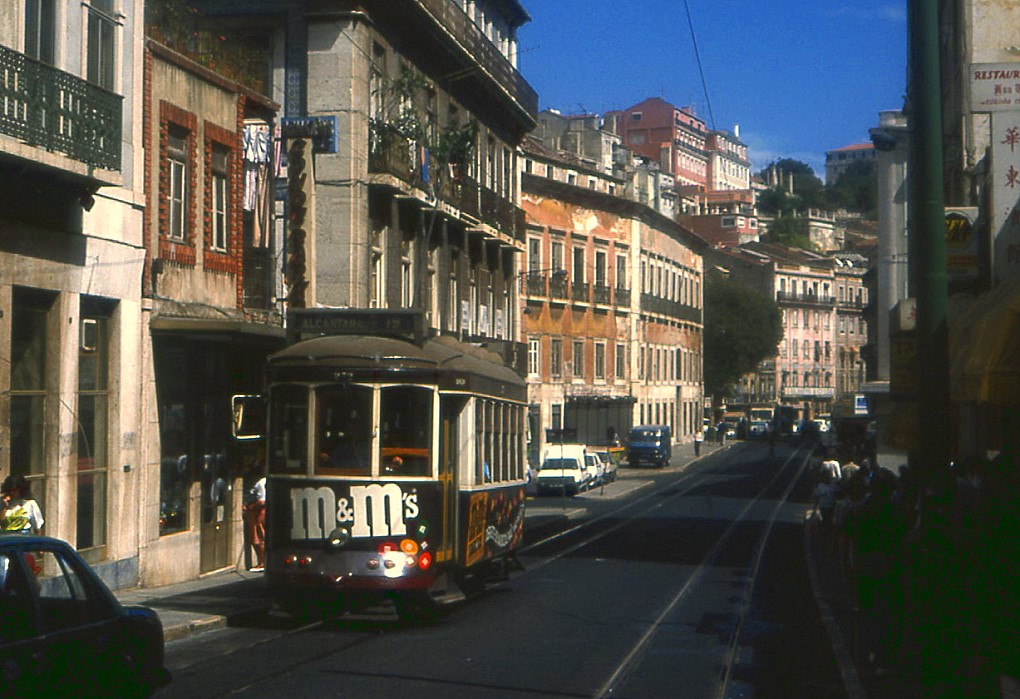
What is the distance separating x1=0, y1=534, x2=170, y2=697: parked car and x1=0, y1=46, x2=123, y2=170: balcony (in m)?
8.21

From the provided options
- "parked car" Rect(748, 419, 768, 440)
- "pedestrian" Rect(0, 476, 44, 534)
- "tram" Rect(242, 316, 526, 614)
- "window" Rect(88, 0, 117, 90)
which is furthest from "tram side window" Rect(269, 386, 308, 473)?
"parked car" Rect(748, 419, 768, 440)

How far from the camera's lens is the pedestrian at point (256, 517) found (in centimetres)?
2344

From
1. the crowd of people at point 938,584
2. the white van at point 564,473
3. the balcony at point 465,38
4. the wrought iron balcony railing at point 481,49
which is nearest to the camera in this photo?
the crowd of people at point 938,584

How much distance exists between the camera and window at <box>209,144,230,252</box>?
2395 cm

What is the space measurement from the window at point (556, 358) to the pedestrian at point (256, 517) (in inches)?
1878

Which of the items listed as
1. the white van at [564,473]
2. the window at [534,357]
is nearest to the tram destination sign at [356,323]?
the white van at [564,473]

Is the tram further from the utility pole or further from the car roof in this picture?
the utility pole

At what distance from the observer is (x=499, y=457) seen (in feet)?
65.8

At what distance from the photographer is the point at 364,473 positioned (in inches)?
659

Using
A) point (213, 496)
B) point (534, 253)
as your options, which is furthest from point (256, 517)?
point (534, 253)

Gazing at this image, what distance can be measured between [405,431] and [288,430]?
4.23 feet

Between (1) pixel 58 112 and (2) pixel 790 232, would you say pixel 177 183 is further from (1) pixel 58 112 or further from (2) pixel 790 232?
(2) pixel 790 232

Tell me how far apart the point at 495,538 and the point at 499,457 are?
104 centimetres

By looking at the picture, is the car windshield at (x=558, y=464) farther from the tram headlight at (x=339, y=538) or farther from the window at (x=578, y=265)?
the tram headlight at (x=339, y=538)
